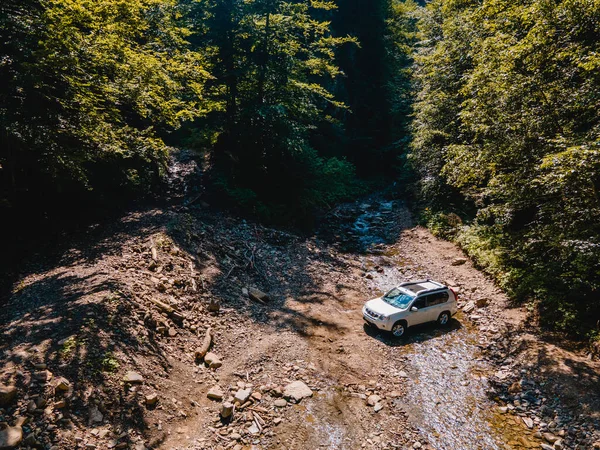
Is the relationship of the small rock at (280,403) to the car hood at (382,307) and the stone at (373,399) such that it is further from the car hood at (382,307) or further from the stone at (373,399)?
the car hood at (382,307)

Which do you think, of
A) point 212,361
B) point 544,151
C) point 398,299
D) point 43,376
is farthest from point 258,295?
point 544,151

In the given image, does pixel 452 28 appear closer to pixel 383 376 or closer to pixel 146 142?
pixel 146 142

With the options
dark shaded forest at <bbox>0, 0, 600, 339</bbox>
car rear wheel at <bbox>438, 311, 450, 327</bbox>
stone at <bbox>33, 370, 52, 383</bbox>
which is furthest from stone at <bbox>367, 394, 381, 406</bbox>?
stone at <bbox>33, 370, 52, 383</bbox>

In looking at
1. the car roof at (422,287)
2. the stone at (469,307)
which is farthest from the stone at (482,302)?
the car roof at (422,287)

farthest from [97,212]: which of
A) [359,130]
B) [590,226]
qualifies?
[359,130]

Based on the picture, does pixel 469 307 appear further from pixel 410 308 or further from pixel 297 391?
pixel 297 391

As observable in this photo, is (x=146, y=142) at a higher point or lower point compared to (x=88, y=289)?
higher

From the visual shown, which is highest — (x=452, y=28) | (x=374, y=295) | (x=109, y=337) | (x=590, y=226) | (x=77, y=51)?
(x=452, y=28)

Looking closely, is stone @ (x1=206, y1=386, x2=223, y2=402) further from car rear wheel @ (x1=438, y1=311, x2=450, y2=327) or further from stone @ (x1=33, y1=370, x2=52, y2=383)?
car rear wheel @ (x1=438, y1=311, x2=450, y2=327)

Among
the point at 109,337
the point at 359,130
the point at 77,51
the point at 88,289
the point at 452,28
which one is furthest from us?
the point at 359,130
